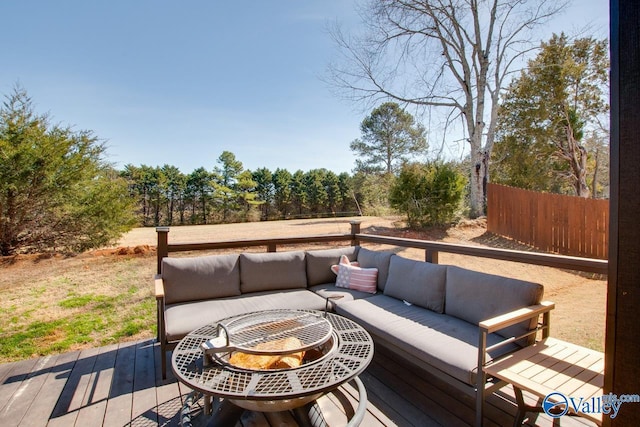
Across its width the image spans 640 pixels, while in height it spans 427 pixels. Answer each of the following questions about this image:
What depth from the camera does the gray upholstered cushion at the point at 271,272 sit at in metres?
3.29

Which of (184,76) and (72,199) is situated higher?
(184,76)

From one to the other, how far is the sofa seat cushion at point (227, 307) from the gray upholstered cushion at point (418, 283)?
0.72 m

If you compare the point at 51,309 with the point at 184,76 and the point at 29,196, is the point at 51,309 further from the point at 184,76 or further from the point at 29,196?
the point at 184,76

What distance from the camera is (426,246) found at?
3.12 m

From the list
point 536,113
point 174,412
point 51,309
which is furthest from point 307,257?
point 536,113

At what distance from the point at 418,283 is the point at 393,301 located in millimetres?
297

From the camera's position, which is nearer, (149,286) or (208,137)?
(149,286)

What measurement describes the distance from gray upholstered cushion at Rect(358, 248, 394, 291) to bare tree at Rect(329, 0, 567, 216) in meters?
6.16

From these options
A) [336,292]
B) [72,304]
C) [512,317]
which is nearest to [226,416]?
[512,317]

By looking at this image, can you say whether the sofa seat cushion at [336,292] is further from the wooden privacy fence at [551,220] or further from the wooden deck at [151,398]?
the wooden privacy fence at [551,220]

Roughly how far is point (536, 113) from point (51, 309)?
43.8 ft

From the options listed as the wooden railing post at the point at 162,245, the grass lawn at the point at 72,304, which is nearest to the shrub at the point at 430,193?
the grass lawn at the point at 72,304

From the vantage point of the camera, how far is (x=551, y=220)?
601cm

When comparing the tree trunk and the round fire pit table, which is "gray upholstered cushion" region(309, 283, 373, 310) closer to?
the round fire pit table
